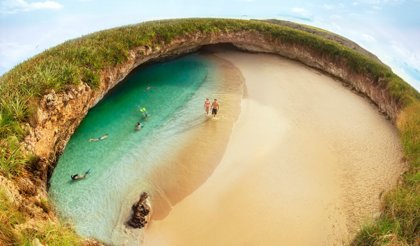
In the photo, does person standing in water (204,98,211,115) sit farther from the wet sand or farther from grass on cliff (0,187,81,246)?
grass on cliff (0,187,81,246)

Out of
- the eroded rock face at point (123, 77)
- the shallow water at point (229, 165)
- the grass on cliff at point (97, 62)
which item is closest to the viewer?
the grass on cliff at point (97, 62)

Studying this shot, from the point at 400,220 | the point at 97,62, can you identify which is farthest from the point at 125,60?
the point at 400,220

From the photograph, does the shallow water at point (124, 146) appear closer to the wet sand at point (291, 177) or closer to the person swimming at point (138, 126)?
the person swimming at point (138, 126)

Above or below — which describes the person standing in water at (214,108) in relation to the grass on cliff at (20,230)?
above

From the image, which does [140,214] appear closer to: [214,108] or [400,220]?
[214,108]

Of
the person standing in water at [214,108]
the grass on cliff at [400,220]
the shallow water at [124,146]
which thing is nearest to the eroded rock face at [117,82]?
the shallow water at [124,146]

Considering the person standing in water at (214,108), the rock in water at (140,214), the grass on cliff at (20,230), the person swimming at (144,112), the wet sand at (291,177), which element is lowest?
the grass on cliff at (20,230)
